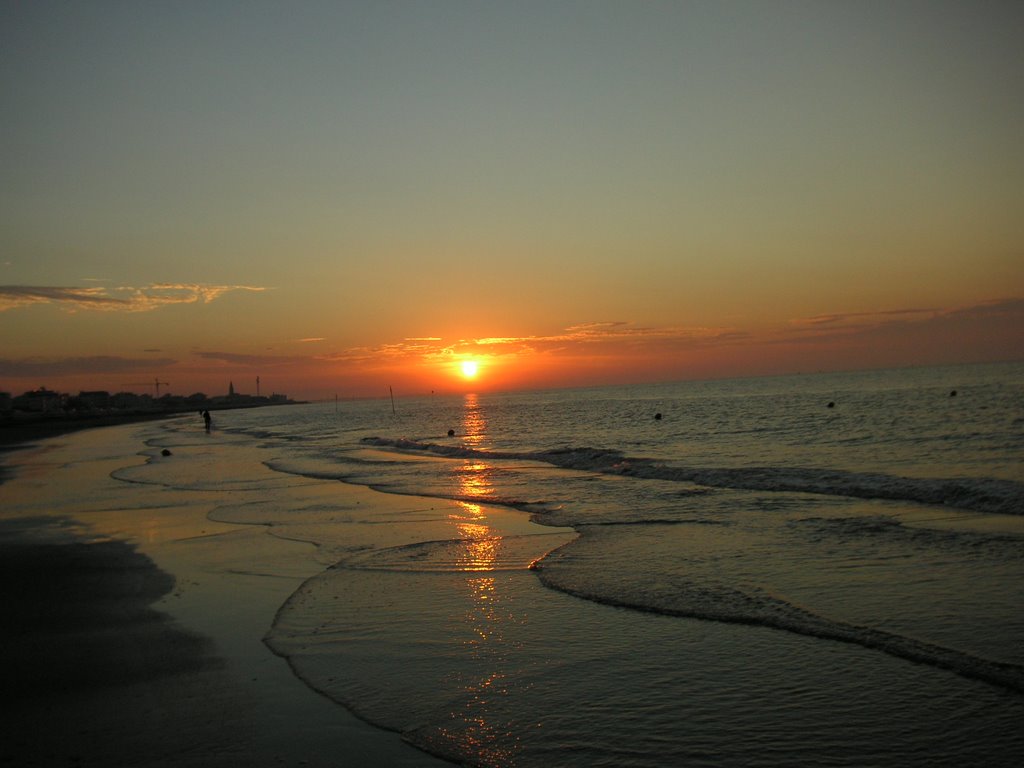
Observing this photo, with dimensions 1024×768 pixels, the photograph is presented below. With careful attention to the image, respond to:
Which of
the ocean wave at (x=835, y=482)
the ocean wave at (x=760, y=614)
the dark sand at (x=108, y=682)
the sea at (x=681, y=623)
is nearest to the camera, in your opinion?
the dark sand at (x=108, y=682)

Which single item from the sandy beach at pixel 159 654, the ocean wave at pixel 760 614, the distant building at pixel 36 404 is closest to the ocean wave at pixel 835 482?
the ocean wave at pixel 760 614

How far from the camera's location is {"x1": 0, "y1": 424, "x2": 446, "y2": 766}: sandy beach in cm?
556

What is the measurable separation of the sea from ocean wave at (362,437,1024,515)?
0.14 metres

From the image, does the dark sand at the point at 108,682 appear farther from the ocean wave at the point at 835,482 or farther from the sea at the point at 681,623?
the ocean wave at the point at 835,482

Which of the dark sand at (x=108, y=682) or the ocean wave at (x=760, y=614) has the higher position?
the dark sand at (x=108, y=682)

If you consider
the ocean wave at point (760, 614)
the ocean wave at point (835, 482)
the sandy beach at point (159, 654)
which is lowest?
the ocean wave at point (835, 482)

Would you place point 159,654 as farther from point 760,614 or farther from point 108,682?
point 760,614

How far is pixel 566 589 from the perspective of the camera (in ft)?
33.3

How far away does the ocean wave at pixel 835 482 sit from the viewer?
1590 centimetres

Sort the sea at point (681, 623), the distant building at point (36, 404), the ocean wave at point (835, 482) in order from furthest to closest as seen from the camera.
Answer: the distant building at point (36, 404) → the ocean wave at point (835, 482) → the sea at point (681, 623)

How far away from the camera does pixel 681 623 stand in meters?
8.48

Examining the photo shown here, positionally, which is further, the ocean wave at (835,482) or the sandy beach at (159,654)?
the ocean wave at (835,482)

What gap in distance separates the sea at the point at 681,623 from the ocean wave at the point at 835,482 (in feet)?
0.46

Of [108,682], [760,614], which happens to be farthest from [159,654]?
[760,614]
